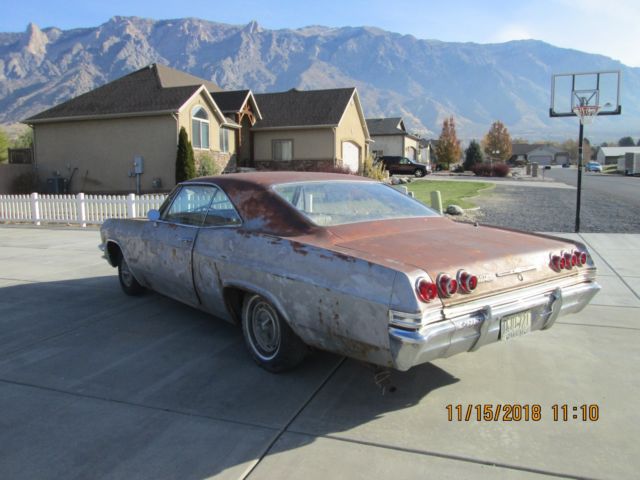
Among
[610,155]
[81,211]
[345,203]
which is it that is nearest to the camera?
[345,203]

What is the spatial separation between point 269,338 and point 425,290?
5.18ft

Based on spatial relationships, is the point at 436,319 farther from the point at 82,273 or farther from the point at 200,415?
the point at 82,273

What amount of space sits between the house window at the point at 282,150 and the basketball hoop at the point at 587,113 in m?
18.4

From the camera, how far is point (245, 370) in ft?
13.6

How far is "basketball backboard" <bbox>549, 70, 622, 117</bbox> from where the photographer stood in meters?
14.4

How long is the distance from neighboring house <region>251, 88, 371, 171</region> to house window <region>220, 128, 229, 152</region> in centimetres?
305

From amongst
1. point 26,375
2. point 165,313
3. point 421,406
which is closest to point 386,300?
point 421,406

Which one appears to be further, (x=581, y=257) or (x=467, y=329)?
(x=581, y=257)

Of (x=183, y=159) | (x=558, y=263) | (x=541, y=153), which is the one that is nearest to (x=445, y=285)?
(x=558, y=263)

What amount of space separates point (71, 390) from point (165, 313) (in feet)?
6.29

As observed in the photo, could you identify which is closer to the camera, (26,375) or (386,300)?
(386,300)

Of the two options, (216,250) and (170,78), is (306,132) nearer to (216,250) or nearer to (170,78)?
(170,78)

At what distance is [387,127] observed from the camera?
2096 inches

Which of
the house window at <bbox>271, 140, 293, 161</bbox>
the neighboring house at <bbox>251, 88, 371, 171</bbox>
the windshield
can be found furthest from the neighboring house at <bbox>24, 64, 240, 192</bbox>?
the windshield
